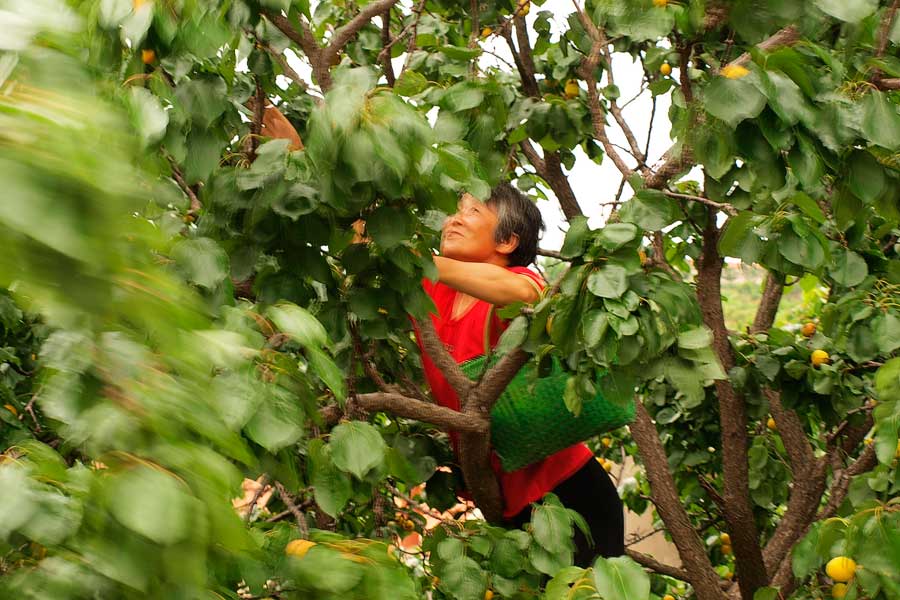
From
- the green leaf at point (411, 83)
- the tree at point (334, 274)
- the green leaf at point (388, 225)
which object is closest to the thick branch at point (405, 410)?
the tree at point (334, 274)

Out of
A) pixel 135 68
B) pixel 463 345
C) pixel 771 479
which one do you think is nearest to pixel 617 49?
pixel 463 345

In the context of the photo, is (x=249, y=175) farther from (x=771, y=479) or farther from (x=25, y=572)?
(x=771, y=479)

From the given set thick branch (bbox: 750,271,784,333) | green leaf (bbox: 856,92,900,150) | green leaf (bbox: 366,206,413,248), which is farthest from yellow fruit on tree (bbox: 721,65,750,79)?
thick branch (bbox: 750,271,784,333)

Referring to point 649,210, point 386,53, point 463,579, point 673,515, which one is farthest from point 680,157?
point 673,515

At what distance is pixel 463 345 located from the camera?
265 centimetres

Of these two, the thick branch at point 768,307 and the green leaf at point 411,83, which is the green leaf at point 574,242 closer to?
the green leaf at point 411,83

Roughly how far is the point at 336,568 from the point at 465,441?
1081mm

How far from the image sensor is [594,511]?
278cm

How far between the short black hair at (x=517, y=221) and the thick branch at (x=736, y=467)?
66 centimetres

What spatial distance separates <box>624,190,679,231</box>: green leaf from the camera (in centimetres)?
190

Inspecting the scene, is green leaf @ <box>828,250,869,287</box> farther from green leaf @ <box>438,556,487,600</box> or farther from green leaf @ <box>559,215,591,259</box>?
green leaf @ <box>438,556,487,600</box>

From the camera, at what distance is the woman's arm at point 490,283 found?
2305mm

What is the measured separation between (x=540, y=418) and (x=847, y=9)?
3.72ft

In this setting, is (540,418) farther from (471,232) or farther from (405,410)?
(471,232)
